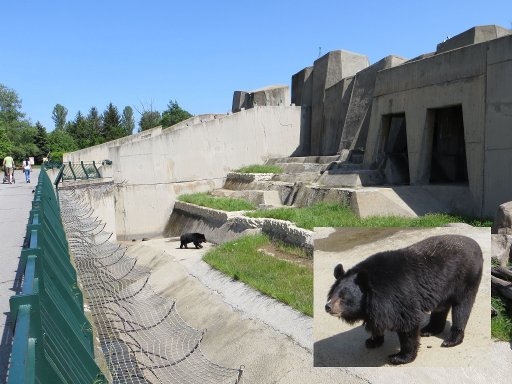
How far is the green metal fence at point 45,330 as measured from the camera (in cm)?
211

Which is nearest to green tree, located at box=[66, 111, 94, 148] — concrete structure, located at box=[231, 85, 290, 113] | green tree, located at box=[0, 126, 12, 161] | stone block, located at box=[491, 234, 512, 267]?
green tree, located at box=[0, 126, 12, 161]

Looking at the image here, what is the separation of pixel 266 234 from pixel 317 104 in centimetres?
1306

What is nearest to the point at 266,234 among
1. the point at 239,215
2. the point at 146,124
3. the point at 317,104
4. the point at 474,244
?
the point at 239,215

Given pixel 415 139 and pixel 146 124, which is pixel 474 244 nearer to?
pixel 415 139

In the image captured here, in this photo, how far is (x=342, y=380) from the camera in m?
5.88

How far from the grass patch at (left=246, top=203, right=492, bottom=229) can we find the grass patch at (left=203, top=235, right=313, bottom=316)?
105 centimetres

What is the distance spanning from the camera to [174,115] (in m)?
63.6

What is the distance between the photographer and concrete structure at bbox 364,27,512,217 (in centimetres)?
1196

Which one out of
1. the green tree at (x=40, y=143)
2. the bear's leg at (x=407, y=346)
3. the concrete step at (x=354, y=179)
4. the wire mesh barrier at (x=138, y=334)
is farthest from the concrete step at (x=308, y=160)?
the green tree at (x=40, y=143)

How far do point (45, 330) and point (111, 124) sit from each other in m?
64.8

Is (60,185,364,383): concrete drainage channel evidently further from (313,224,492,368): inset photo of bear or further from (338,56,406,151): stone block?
(338,56,406,151): stone block

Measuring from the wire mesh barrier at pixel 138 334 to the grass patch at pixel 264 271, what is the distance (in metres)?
1.44

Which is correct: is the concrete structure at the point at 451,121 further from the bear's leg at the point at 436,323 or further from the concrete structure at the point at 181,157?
the concrete structure at the point at 181,157

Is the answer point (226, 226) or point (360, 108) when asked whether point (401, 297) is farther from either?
point (360, 108)
